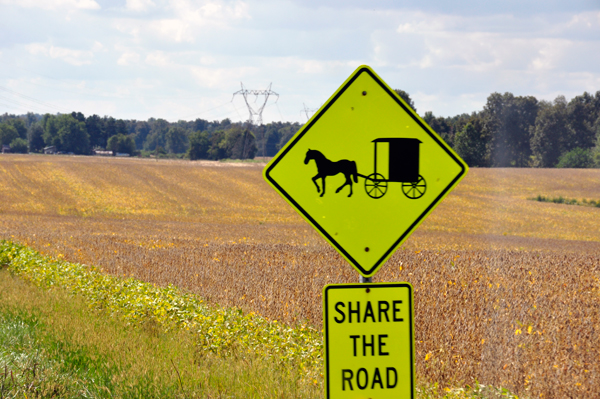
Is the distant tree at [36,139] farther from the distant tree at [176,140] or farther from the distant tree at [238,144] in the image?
the distant tree at [238,144]

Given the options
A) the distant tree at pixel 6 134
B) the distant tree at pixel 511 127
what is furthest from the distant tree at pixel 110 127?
the distant tree at pixel 511 127

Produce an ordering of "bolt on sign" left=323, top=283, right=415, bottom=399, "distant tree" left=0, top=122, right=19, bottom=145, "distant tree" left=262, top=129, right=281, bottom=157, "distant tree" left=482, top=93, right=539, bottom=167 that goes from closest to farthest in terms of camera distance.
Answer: "bolt on sign" left=323, top=283, right=415, bottom=399 < "distant tree" left=482, top=93, right=539, bottom=167 < "distant tree" left=0, top=122, right=19, bottom=145 < "distant tree" left=262, top=129, right=281, bottom=157

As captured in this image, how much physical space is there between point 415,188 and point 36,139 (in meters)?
161

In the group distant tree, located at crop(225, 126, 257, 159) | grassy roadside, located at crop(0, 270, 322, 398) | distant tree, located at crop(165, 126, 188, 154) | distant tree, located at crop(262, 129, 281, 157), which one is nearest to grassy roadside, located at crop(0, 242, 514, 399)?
grassy roadside, located at crop(0, 270, 322, 398)

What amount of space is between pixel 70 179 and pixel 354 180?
55635 mm

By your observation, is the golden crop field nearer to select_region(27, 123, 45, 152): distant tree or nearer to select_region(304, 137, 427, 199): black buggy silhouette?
select_region(304, 137, 427, 199): black buggy silhouette

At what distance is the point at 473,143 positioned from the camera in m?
61.4

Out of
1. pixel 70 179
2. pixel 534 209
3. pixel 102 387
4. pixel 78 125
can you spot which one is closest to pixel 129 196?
pixel 70 179

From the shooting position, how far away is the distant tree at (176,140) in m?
177

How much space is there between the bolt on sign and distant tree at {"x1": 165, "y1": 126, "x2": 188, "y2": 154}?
7008 inches

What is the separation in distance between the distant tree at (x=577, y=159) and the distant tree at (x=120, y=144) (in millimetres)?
98333

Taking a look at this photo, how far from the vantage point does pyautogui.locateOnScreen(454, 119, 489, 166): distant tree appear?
5972cm

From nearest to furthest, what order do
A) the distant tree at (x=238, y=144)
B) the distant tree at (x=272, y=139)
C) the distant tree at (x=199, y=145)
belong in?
the distant tree at (x=238, y=144) → the distant tree at (x=199, y=145) → the distant tree at (x=272, y=139)

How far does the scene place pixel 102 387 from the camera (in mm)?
4906
